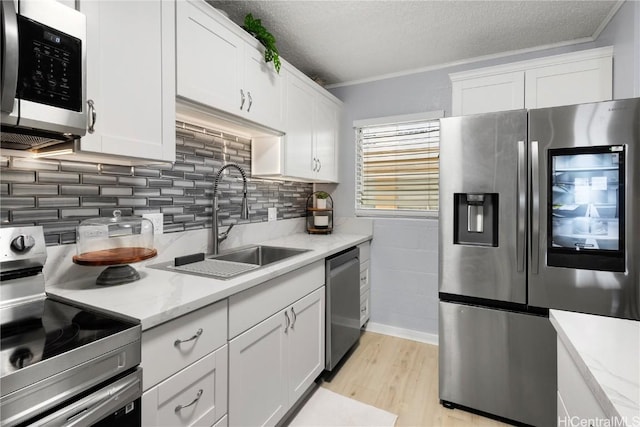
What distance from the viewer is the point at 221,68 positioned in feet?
5.41

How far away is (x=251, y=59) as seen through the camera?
1.86 metres

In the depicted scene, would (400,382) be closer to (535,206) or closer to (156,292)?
(535,206)

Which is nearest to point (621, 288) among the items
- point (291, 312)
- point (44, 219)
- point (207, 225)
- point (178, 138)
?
point (291, 312)

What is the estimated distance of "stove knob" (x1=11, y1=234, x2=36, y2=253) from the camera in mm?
967

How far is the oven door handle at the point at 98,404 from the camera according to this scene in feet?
2.39

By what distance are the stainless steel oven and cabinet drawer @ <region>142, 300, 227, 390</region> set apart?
52mm

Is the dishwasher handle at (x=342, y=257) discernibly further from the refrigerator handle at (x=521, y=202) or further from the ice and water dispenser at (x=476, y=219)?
the refrigerator handle at (x=521, y=202)

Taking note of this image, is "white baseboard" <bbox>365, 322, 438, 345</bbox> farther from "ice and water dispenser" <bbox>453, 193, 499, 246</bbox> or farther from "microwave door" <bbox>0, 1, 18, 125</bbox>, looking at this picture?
"microwave door" <bbox>0, 1, 18, 125</bbox>

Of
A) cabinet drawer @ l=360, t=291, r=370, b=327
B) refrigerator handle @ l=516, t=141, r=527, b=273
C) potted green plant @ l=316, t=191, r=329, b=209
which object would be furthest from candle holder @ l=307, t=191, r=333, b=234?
refrigerator handle @ l=516, t=141, r=527, b=273

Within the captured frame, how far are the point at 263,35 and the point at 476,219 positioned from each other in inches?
65.9

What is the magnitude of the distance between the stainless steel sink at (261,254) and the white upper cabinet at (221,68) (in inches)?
32.8

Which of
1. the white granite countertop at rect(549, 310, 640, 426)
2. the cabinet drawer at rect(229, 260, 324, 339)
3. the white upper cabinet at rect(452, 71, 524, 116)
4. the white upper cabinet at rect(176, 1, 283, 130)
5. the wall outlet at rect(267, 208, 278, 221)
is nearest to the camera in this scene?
the white granite countertop at rect(549, 310, 640, 426)

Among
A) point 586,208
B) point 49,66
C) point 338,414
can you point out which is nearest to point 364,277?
point 338,414

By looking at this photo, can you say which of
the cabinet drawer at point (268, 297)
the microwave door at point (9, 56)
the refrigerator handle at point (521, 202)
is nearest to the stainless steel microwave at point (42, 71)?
the microwave door at point (9, 56)
